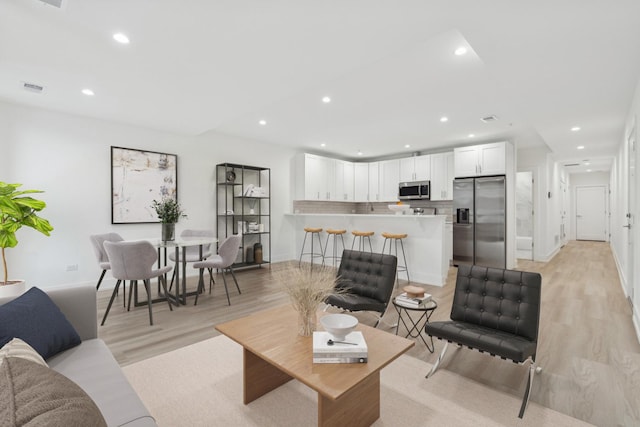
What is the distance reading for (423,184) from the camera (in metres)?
7.14

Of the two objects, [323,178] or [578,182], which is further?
[578,182]

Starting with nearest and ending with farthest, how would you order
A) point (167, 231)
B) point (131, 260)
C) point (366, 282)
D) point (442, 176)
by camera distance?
point (366, 282) < point (131, 260) < point (167, 231) < point (442, 176)

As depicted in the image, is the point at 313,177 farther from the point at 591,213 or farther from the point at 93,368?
the point at 591,213

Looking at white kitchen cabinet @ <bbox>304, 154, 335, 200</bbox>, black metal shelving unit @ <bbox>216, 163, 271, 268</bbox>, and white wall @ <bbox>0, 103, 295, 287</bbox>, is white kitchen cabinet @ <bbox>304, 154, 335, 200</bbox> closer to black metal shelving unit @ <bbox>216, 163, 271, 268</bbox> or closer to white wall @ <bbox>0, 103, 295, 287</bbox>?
black metal shelving unit @ <bbox>216, 163, 271, 268</bbox>

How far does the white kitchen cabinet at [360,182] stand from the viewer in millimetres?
8258

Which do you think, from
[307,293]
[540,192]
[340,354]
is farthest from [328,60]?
[540,192]

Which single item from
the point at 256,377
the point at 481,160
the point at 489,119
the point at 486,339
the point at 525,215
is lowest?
the point at 256,377

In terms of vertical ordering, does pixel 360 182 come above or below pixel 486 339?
above

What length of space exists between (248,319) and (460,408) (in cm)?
147

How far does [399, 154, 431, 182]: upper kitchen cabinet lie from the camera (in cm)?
716

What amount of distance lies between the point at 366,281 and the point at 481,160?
451 cm

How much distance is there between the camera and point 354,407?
1.69 metres

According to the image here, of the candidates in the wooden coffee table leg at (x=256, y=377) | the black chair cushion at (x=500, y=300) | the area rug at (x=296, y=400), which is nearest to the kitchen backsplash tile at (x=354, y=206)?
the black chair cushion at (x=500, y=300)

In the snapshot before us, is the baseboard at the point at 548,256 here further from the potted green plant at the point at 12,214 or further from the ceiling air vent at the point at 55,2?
the potted green plant at the point at 12,214
